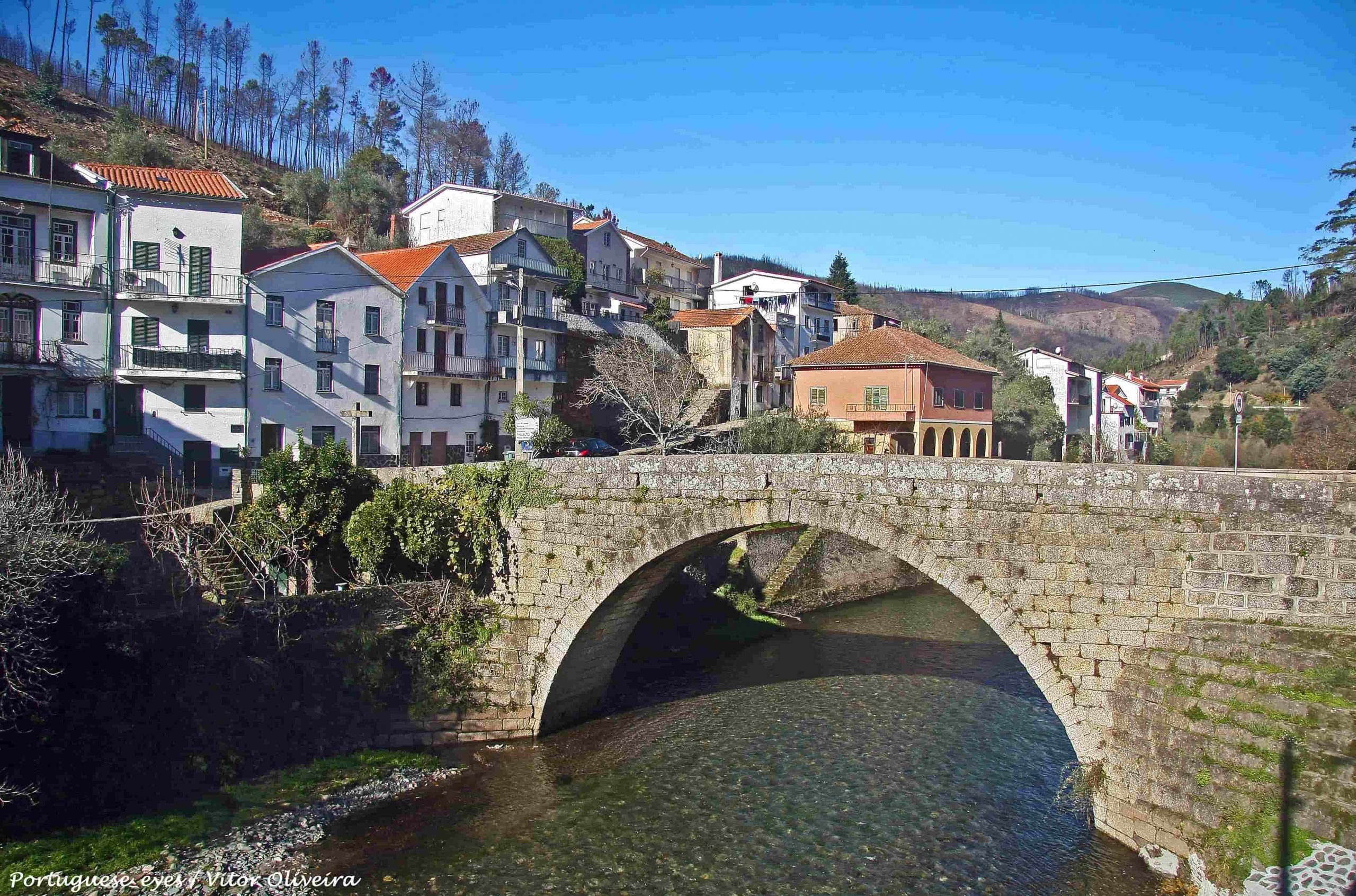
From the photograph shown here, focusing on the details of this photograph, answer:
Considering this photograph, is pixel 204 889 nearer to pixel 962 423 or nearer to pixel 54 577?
pixel 54 577

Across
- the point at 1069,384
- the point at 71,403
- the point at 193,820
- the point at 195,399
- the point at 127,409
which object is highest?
the point at 1069,384

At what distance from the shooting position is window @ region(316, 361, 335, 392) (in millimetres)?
33250

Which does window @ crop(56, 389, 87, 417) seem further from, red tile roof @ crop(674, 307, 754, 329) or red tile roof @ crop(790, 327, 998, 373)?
red tile roof @ crop(674, 307, 754, 329)

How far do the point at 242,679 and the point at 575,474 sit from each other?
6620mm

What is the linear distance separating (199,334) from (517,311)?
13.1 meters

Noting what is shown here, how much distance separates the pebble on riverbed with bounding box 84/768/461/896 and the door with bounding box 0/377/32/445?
2028 cm

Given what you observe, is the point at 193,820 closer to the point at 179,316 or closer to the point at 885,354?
the point at 179,316

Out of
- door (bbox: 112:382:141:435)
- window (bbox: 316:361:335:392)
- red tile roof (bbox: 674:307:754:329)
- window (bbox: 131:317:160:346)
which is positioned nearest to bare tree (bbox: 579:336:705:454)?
red tile roof (bbox: 674:307:754:329)

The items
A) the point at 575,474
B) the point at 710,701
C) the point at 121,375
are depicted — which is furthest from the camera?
the point at 121,375

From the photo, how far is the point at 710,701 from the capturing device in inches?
765

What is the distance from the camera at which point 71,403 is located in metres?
Answer: 28.5

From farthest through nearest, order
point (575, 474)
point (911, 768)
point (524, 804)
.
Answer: point (575, 474) < point (911, 768) < point (524, 804)

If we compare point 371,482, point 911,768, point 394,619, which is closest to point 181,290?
point 371,482

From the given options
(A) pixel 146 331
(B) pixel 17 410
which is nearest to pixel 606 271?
(A) pixel 146 331
